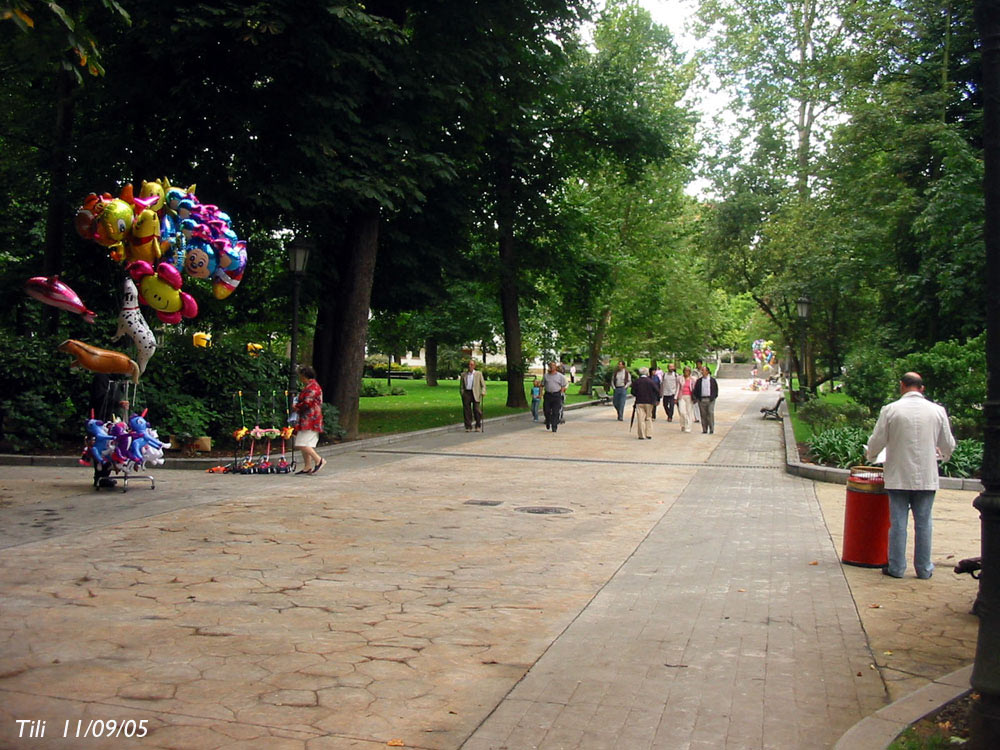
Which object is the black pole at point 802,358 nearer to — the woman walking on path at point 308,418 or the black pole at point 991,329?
the woman walking on path at point 308,418

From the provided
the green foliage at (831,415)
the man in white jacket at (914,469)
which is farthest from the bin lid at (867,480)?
the green foliage at (831,415)

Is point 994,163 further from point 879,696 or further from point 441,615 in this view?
point 441,615

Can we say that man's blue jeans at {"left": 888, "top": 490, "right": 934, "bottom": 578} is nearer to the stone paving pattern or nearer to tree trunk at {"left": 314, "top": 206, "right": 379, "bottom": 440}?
the stone paving pattern

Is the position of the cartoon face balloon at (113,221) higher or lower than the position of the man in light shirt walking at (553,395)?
higher

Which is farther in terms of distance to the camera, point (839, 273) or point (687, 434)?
point (839, 273)

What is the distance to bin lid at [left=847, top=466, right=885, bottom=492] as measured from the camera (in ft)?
28.3

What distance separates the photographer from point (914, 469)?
26.5ft

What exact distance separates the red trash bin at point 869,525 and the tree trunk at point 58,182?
1740 centimetres

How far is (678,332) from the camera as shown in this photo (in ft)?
185

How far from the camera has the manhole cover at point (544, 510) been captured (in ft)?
37.7

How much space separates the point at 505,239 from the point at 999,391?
1119 inches

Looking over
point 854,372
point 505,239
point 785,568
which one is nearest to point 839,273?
point 854,372

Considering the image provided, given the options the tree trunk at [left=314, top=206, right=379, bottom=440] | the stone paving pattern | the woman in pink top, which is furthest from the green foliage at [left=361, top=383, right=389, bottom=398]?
the stone paving pattern

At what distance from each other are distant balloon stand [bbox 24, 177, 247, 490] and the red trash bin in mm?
8787
